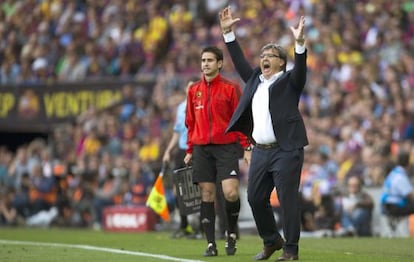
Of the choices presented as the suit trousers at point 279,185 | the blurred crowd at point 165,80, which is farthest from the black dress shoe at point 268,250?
the blurred crowd at point 165,80

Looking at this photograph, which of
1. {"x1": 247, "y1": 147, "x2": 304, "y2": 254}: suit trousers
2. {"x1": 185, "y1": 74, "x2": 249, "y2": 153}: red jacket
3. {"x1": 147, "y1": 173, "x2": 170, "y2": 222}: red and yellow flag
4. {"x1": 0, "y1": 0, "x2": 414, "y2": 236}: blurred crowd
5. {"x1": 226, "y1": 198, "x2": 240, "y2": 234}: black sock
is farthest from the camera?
{"x1": 0, "y1": 0, "x2": 414, "y2": 236}: blurred crowd

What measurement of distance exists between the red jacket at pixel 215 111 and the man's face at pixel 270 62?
1.36m

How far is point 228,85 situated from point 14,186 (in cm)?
1421

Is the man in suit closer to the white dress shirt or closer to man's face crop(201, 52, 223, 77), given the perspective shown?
the white dress shirt

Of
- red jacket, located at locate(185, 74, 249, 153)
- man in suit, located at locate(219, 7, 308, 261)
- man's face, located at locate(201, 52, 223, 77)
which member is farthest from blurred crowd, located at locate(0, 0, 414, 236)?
man in suit, located at locate(219, 7, 308, 261)

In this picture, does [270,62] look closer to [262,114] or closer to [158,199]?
[262,114]

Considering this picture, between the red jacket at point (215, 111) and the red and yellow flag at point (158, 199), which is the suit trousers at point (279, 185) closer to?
the red jacket at point (215, 111)

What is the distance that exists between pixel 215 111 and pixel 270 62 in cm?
150

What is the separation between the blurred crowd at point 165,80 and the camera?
67.5ft

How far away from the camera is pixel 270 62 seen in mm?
11398

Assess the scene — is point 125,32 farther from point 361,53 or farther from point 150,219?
point 150,219

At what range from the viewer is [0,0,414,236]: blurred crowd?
20562 millimetres

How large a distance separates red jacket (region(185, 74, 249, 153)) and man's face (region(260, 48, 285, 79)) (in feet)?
4.47

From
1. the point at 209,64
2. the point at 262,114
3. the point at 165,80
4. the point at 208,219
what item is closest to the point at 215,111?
the point at 209,64
